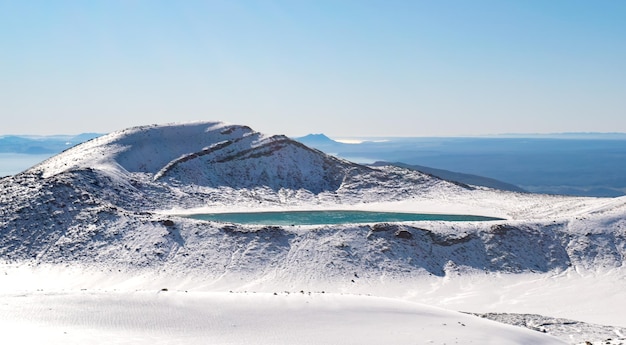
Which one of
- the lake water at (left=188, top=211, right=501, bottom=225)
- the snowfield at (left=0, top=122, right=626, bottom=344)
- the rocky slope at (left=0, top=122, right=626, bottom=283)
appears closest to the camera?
the snowfield at (left=0, top=122, right=626, bottom=344)

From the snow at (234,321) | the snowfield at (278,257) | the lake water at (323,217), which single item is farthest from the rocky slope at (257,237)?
the snow at (234,321)

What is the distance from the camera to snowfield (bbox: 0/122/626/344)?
23016mm

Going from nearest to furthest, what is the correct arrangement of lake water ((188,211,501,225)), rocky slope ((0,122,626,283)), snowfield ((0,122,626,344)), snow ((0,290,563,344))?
snow ((0,290,563,344)) → snowfield ((0,122,626,344)) → rocky slope ((0,122,626,283)) → lake water ((188,211,501,225))

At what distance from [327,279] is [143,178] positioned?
36.6 m

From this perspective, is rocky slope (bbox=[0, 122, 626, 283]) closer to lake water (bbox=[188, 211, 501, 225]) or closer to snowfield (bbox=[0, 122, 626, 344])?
snowfield (bbox=[0, 122, 626, 344])

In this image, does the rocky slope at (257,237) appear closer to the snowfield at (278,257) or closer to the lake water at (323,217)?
the snowfield at (278,257)

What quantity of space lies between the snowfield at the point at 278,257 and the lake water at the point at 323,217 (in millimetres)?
2910

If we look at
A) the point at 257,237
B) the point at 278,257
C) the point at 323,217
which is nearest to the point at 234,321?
the point at 278,257

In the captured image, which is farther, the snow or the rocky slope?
the rocky slope

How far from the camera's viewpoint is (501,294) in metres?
37.1

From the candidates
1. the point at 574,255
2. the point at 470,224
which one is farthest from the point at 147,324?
the point at 574,255

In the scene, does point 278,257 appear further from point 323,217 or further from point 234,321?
point 323,217

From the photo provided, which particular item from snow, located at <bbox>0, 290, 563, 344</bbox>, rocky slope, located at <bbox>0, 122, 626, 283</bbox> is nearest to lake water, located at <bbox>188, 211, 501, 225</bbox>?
rocky slope, located at <bbox>0, 122, 626, 283</bbox>

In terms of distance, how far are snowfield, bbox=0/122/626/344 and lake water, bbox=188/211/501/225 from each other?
2910 millimetres
